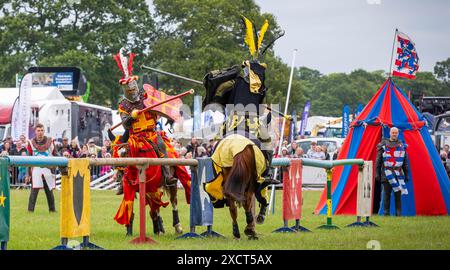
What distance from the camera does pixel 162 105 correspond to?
47.0 ft

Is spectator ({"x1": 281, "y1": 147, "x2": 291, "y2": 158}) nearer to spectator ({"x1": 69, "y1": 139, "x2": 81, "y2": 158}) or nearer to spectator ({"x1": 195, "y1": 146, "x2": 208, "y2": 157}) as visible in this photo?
spectator ({"x1": 195, "y1": 146, "x2": 208, "y2": 157})

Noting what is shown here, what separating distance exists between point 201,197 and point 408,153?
305 inches

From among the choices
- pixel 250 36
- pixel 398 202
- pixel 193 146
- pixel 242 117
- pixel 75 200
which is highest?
pixel 250 36

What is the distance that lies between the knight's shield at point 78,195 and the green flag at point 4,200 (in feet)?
2.78

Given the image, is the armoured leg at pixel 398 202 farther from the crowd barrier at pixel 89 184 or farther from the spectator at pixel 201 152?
the spectator at pixel 201 152

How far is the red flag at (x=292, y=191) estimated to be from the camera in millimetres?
14289

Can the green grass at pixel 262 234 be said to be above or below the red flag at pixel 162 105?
below

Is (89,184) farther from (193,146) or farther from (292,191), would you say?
(193,146)

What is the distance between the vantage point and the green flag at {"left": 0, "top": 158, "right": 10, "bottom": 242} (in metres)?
10.4

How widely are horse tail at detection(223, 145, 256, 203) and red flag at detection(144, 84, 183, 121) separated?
2024 millimetres

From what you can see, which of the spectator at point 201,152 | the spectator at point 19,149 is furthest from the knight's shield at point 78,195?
the spectator at point 201,152

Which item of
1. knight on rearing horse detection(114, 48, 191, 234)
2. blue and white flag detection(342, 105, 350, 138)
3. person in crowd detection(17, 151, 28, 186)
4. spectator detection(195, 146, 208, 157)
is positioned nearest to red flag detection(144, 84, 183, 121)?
knight on rearing horse detection(114, 48, 191, 234)

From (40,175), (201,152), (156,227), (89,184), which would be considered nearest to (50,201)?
(40,175)
